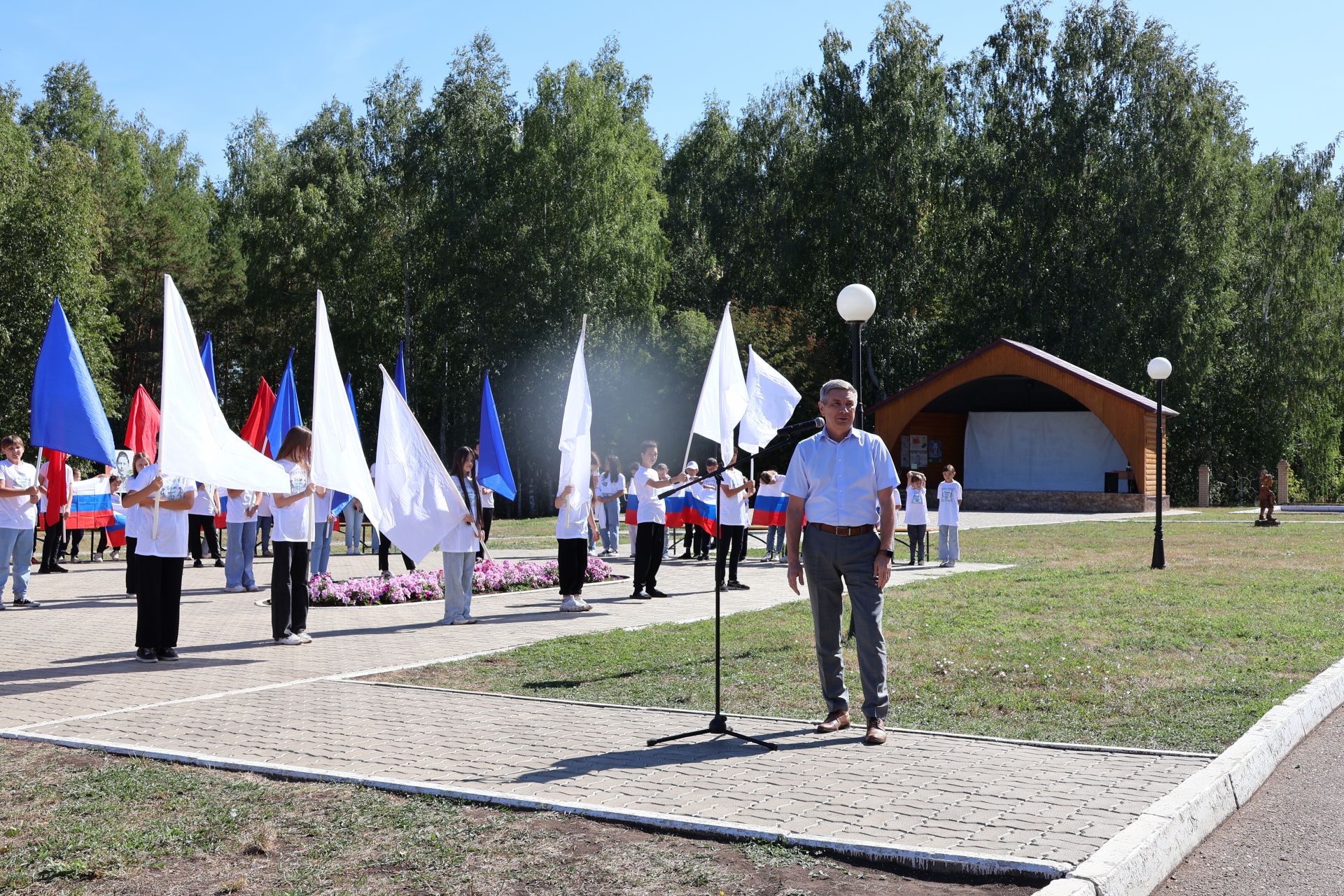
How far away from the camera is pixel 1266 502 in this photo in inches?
1193

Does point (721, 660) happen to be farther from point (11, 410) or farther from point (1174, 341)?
point (1174, 341)

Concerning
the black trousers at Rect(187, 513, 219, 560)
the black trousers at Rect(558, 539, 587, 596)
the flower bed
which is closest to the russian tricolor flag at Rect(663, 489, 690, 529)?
the flower bed

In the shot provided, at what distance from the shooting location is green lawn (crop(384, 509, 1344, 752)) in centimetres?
771

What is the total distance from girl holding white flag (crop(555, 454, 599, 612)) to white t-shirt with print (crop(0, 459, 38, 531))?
6629 mm

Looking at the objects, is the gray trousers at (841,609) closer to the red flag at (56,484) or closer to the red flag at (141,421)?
the red flag at (141,421)

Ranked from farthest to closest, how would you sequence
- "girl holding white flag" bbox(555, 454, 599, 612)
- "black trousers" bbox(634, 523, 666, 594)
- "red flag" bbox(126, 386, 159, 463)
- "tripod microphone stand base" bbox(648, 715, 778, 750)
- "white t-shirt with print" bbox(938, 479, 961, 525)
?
"white t-shirt with print" bbox(938, 479, 961, 525), "black trousers" bbox(634, 523, 666, 594), "red flag" bbox(126, 386, 159, 463), "girl holding white flag" bbox(555, 454, 599, 612), "tripod microphone stand base" bbox(648, 715, 778, 750)

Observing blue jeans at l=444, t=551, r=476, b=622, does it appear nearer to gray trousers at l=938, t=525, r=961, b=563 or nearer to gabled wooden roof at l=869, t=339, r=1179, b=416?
gray trousers at l=938, t=525, r=961, b=563

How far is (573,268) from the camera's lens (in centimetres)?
4500

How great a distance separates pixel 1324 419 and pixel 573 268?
3425cm

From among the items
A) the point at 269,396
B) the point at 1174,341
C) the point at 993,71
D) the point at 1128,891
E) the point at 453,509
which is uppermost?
the point at 993,71

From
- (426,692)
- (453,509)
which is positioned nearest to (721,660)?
(426,692)

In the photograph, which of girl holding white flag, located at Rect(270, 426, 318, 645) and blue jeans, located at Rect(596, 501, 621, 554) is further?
blue jeans, located at Rect(596, 501, 621, 554)

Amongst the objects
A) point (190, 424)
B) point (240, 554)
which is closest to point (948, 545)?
point (240, 554)

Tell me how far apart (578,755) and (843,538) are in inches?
78.3
